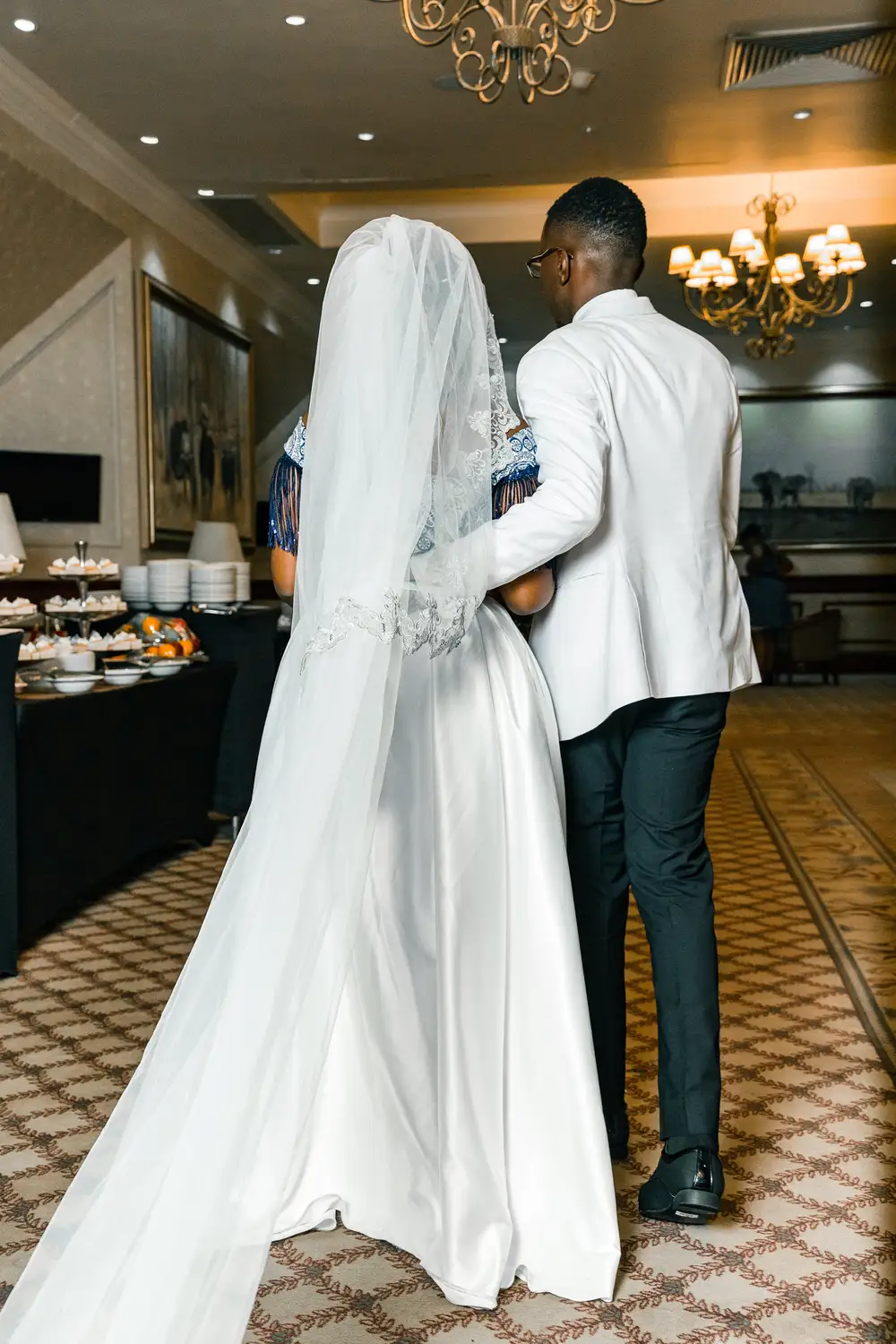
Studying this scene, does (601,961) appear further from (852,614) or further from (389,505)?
A: (852,614)

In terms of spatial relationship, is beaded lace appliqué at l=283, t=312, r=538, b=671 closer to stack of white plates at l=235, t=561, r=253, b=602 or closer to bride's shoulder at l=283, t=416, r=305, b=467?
bride's shoulder at l=283, t=416, r=305, b=467

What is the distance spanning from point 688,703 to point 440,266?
0.85 m

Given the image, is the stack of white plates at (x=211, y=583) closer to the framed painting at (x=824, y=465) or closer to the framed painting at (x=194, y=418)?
the framed painting at (x=194, y=418)

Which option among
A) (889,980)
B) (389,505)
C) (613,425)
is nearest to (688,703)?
(613,425)

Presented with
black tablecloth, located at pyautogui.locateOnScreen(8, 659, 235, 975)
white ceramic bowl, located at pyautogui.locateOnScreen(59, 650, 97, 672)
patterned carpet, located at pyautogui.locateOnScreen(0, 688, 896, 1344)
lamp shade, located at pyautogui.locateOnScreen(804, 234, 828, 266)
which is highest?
lamp shade, located at pyautogui.locateOnScreen(804, 234, 828, 266)

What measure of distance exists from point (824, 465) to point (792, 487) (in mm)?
431

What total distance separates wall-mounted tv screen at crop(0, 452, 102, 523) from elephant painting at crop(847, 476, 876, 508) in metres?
9.81

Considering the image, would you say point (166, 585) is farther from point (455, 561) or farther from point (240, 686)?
point (455, 561)

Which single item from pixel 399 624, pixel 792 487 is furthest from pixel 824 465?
pixel 399 624

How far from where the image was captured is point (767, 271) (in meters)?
8.77

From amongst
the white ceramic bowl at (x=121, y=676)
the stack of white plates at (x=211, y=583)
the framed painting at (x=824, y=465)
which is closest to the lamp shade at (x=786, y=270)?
the stack of white plates at (x=211, y=583)

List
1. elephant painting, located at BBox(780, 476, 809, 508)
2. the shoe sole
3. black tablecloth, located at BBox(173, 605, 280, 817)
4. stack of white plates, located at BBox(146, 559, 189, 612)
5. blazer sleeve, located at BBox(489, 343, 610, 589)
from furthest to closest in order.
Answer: elephant painting, located at BBox(780, 476, 809, 508), stack of white plates, located at BBox(146, 559, 189, 612), black tablecloth, located at BBox(173, 605, 280, 817), the shoe sole, blazer sleeve, located at BBox(489, 343, 610, 589)

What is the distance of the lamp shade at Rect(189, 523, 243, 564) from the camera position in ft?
27.4

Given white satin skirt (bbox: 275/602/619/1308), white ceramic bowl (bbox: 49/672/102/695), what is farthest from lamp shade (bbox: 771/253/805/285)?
white satin skirt (bbox: 275/602/619/1308)
